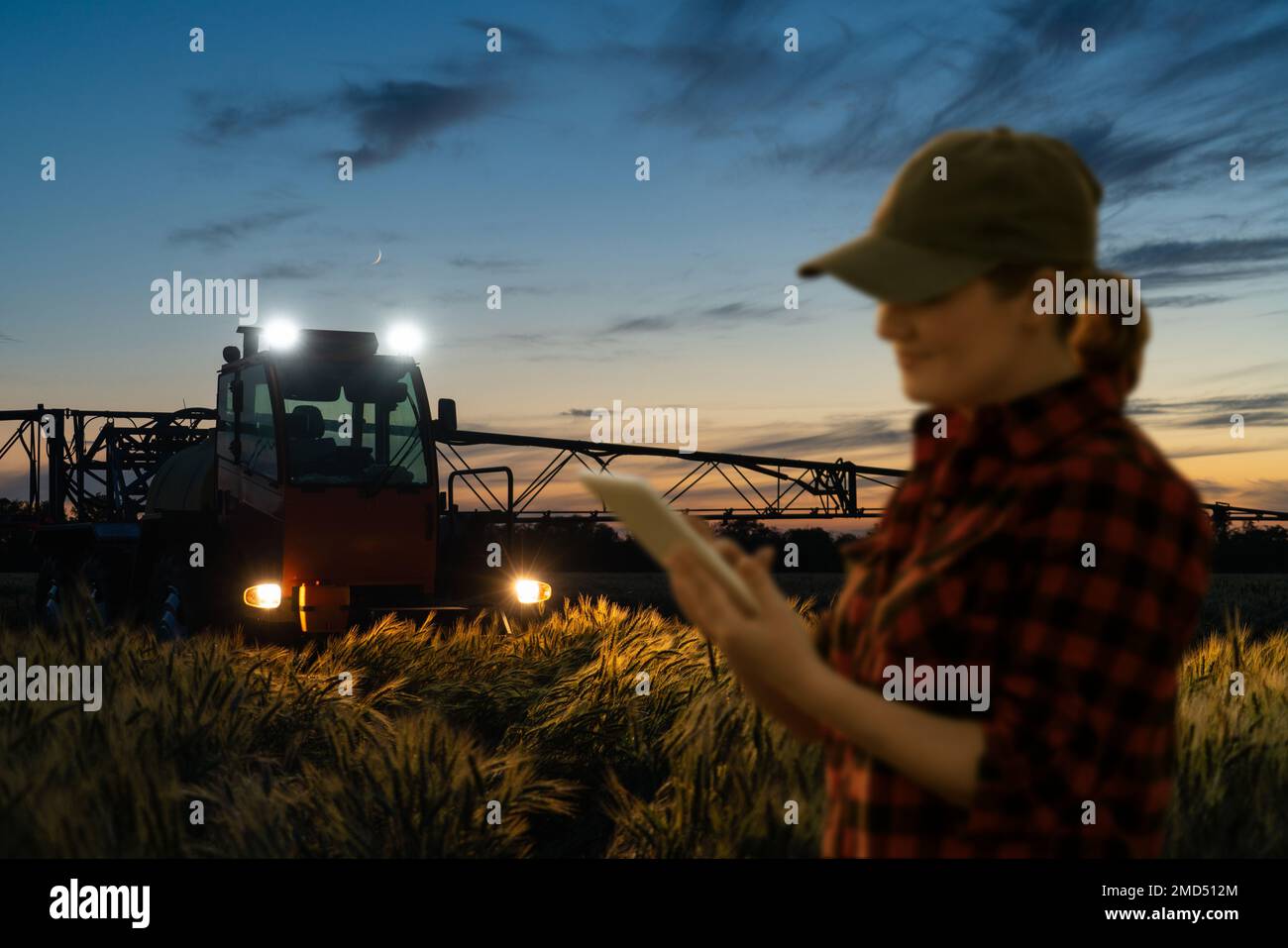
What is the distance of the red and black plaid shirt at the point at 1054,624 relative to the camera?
5.16 ft

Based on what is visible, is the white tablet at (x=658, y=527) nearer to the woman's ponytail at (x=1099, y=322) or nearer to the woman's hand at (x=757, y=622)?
the woman's hand at (x=757, y=622)

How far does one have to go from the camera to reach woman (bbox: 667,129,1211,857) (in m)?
1.58

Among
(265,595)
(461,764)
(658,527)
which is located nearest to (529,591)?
(265,595)

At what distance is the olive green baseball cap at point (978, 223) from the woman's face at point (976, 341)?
0.05m

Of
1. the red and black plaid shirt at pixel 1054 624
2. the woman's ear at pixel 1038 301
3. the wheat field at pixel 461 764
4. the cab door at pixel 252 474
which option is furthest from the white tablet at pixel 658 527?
the cab door at pixel 252 474

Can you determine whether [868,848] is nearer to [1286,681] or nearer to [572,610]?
[1286,681]

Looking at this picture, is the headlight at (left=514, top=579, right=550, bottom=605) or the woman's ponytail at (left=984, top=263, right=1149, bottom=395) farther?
the headlight at (left=514, top=579, right=550, bottom=605)

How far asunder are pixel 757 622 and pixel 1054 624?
0.41 meters

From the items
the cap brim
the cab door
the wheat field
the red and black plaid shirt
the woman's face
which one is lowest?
the wheat field

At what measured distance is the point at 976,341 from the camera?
1794 millimetres

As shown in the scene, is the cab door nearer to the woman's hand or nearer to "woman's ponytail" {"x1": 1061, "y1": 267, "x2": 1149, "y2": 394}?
the woman's hand

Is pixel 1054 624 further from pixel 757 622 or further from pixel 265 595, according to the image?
pixel 265 595

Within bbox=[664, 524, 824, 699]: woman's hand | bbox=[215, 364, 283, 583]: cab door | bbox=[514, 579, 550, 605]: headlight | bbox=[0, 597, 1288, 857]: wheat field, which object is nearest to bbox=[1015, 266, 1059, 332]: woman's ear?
bbox=[664, 524, 824, 699]: woman's hand
